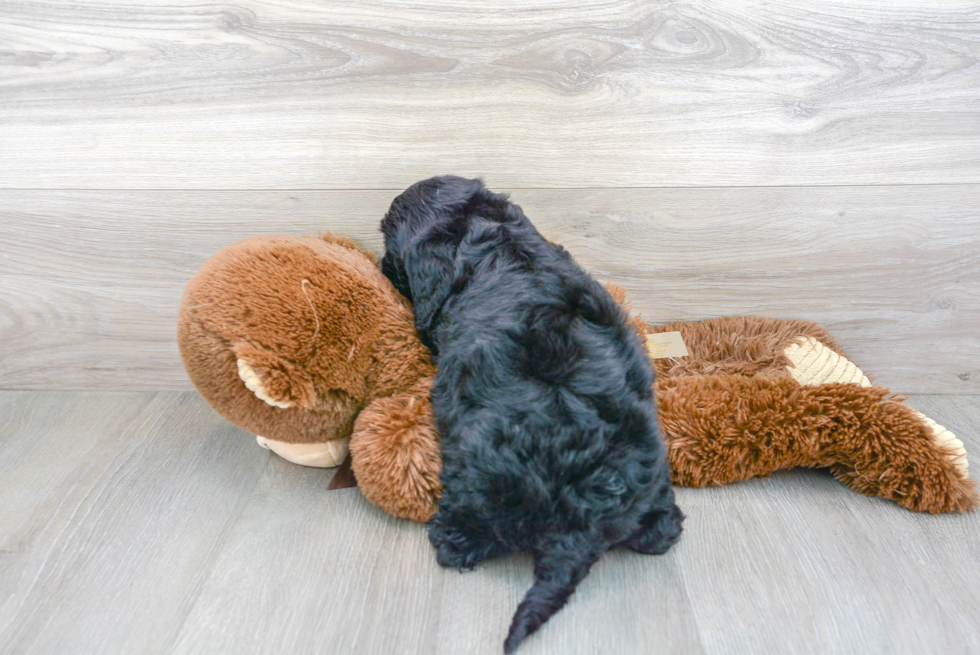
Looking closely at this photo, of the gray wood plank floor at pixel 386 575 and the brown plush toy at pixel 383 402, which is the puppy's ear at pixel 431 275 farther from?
the gray wood plank floor at pixel 386 575

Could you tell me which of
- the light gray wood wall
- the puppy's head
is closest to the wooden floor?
the light gray wood wall

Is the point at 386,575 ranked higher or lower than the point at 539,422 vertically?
lower

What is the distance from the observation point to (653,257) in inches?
36.5

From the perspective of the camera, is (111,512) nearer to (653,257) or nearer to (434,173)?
(434,173)

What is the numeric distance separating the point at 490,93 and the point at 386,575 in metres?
Result: 0.64

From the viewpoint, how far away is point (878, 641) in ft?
1.83

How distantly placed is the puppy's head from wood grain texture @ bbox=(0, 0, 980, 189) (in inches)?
5.2

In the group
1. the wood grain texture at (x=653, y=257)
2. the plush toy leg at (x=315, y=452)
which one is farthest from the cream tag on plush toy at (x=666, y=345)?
the plush toy leg at (x=315, y=452)

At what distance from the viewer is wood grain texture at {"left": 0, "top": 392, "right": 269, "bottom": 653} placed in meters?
0.59

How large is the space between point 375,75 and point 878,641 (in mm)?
883

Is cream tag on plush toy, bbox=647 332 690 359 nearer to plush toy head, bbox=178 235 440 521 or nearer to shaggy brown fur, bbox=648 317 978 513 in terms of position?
shaggy brown fur, bbox=648 317 978 513

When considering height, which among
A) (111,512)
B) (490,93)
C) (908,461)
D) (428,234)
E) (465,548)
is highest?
(490,93)

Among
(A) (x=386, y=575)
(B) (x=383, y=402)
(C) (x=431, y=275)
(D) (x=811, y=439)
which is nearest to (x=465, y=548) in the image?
(A) (x=386, y=575)

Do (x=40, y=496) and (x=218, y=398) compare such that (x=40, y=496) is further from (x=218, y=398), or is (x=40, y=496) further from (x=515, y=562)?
(x=515, y=562)
